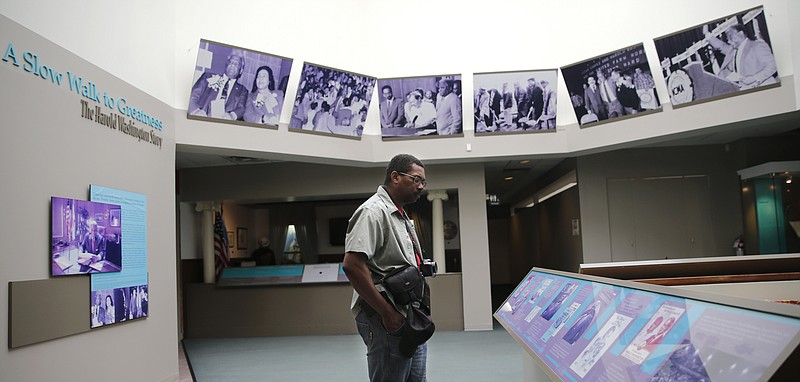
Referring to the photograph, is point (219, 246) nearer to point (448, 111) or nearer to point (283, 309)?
point (283, 309)

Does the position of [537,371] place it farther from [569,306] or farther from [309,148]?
[309,148]

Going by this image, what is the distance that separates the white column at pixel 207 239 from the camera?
473 inches

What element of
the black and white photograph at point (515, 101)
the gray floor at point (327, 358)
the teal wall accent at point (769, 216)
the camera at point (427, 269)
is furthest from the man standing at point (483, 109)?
the camera at point (427, 269)

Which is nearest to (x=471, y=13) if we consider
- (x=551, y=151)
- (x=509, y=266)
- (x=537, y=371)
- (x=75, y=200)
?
(x=551, y=151)

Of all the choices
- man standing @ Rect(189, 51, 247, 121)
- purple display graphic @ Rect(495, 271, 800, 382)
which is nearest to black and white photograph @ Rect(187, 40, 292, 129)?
man standing @ Rect(189, 51, 247, 121)

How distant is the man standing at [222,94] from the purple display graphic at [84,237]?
235 cm

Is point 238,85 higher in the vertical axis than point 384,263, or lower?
higher

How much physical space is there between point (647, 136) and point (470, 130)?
111 inches

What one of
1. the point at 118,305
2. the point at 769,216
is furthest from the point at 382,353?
the point at 769,216

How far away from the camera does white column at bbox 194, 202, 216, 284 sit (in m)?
12.0

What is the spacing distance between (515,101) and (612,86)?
5.14 feet

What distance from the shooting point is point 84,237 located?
5.64 metres

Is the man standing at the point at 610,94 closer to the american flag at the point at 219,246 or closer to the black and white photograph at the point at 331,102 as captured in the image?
the black and white photograph at the point at 331,102

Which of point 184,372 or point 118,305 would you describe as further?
point 184,372
